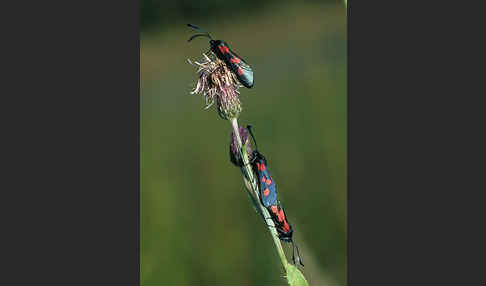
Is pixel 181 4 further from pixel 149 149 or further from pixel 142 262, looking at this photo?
pixel 142 262

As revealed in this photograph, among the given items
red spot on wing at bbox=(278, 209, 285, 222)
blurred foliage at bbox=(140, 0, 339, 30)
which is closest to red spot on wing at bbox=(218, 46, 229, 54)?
blurred foliage at bbox=(140, 0, 339, 30)

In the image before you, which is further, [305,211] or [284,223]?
[305,211]

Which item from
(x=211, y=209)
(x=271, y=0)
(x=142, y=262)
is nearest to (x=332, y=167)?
(x=211, y=209)

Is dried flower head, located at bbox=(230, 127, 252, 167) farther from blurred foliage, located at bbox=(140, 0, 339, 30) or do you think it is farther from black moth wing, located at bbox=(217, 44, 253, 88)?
blurred foliage, located at bbox=(140, 0, 339, 30)

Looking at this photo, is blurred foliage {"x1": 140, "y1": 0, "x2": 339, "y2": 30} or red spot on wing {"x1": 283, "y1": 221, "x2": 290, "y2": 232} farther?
blurred foliage {"x1": 140, "y1": 0, "x2": 339, "y2": 30}

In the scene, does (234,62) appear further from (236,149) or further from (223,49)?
(236,149)

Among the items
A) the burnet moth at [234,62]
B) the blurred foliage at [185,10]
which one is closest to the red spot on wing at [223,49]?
the burnet moth at [234,62]
